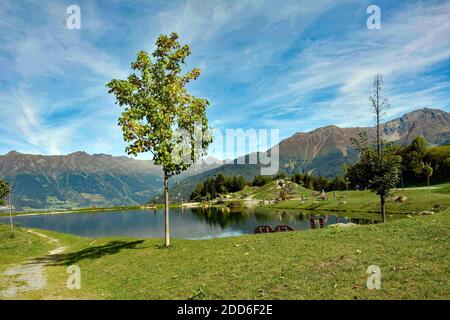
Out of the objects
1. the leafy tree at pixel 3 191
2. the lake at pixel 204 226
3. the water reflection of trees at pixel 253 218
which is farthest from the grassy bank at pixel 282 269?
the water reflection of trees at pixel 253 218

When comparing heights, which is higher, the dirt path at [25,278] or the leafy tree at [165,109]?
the leafy tree at [165,109]

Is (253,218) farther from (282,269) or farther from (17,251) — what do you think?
(282,269)

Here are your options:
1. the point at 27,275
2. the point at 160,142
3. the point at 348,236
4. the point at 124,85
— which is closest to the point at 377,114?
the point at 348,236

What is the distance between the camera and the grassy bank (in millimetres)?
15102

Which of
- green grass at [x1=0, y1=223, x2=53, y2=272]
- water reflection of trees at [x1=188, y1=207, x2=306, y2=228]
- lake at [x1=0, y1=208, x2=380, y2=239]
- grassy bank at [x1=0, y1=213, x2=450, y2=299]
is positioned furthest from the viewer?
water reflection of trees at [x1=188, y1=207, x2=306, y2=228]

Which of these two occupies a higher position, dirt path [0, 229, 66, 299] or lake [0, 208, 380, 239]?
dirt path [0, 229, 66, 299]

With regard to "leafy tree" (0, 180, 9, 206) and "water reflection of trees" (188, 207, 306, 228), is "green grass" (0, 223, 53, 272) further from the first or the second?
"water reflection of trees" (188, 207, 306, 228)

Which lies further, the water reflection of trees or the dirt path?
the water reflection of trees

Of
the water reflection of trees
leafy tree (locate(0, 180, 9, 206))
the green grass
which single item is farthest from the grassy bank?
the water reflection of trees

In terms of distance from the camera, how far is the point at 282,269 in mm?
19531

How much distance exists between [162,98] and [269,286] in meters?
23.2

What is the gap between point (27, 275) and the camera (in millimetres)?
29234

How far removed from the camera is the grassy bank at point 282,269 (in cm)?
1510

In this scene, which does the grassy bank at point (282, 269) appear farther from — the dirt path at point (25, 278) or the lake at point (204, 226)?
the lake at point (204, 226)
